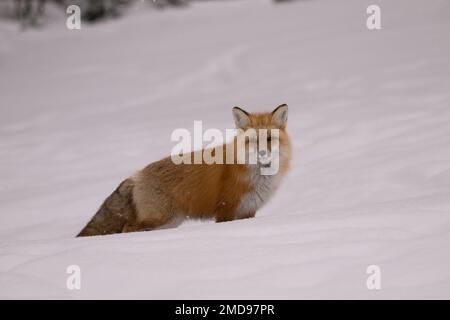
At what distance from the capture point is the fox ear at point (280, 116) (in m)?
5.07

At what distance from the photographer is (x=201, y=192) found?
5.09m

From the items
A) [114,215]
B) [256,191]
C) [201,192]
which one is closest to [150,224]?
[114,215]

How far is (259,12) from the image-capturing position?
73.9ft

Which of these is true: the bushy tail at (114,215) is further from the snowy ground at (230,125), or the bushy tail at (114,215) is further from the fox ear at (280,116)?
the fox ear at (280,116)

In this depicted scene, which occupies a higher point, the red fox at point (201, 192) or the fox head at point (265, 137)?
the fox head at point (265, 137)

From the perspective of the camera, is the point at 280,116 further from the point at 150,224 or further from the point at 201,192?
the point at 150,224

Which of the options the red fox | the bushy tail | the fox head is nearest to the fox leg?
the red fox

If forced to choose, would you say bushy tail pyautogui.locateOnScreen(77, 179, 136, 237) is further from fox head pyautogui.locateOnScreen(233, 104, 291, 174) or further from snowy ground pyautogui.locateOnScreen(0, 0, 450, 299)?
fox head pyautogui.locateOnScreen(233, 104, 291, 174)

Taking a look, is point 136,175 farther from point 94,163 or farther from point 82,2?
point 82,2

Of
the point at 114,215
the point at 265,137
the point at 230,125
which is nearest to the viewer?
the point at 265,137

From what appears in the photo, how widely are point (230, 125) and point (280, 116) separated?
4.73 meters

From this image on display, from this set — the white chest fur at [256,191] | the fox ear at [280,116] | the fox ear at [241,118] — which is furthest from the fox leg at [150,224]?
the fox ear at [280,116]

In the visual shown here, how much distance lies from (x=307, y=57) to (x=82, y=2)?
16992mm

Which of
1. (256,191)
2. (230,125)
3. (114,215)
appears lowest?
(114,215)
